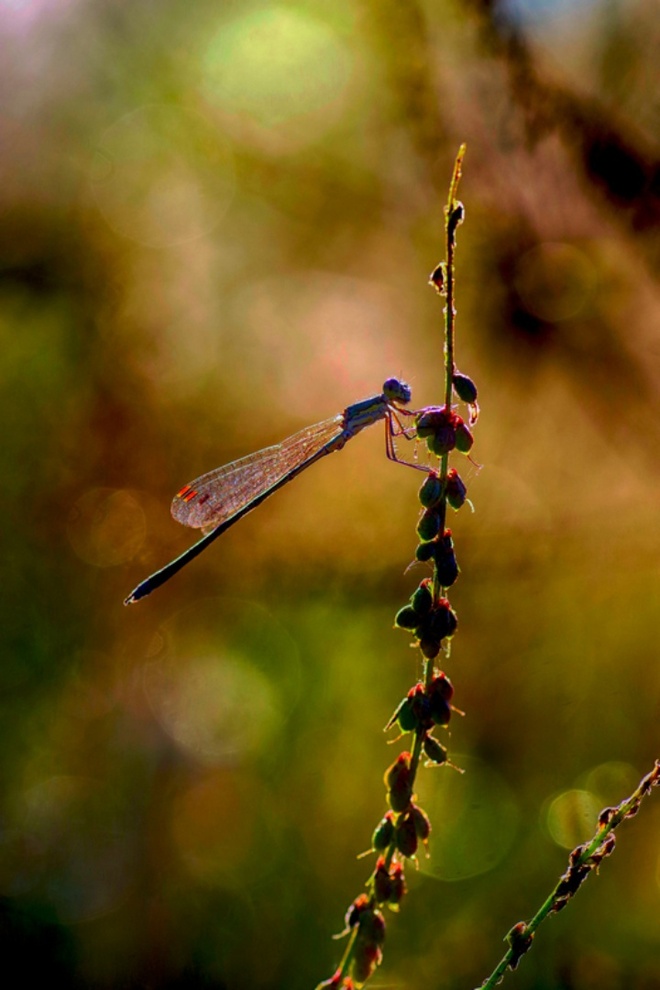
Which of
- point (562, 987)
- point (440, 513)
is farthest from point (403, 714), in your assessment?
point (562, 987)

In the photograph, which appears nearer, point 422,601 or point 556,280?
point 422,601

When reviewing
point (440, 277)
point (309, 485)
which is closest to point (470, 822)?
point (309, 485)

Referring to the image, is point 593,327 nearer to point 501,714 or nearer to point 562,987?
point 501,714

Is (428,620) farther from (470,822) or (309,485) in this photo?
(309,485)

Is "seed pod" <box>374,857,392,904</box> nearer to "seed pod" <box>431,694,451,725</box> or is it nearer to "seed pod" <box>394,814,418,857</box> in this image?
"seed pod" <box>394,814,418,857</box>

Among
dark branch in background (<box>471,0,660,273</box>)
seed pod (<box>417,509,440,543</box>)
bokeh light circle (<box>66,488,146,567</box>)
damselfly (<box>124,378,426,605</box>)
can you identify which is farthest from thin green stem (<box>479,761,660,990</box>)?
bokeh light circle (<box>66,488,146,567</box>)

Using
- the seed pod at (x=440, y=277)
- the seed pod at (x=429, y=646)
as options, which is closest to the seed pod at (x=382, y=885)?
the seed pod at (x=429, y=646)

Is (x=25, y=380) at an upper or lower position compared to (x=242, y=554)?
upper
